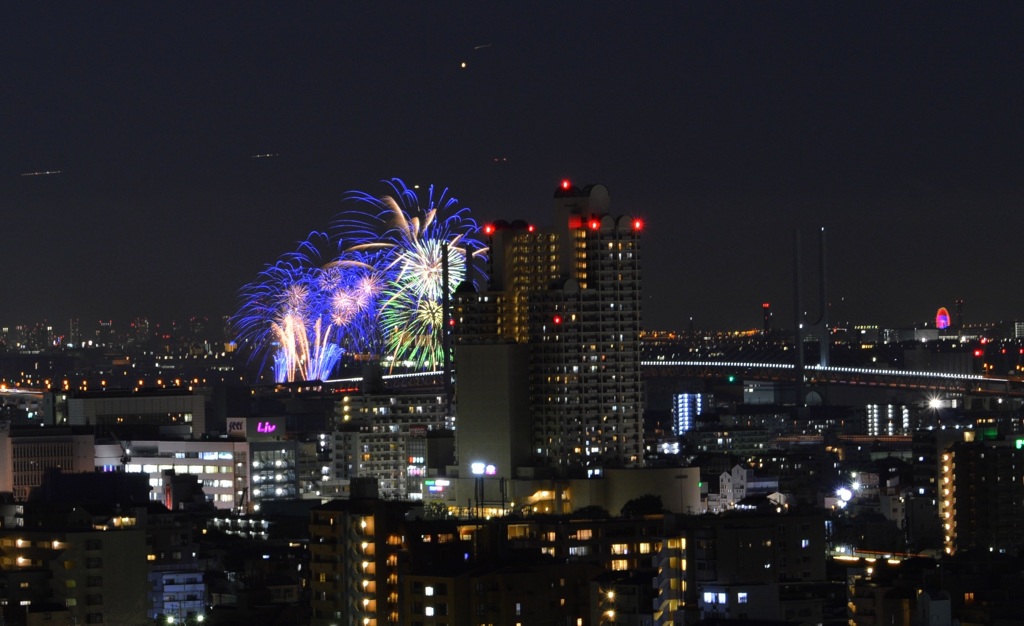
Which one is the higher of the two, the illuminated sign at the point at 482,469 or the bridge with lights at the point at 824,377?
the bridge with lights at the point at 824,377

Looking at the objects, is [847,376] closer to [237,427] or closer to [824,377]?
[824,377]

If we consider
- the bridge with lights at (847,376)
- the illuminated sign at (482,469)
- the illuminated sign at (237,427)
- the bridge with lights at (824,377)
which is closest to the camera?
the illuminated sign at (482,469)

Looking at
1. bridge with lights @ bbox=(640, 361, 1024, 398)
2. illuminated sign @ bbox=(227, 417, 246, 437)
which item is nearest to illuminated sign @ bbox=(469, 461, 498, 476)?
illuminated sign @ bbox=(227, 417, 246, 437)

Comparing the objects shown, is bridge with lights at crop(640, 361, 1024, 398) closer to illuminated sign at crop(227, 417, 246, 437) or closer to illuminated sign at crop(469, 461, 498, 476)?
illuminated sign at crop(227, 417, 246, 437)

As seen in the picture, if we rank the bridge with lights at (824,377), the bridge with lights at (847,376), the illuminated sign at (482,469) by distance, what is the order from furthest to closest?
the bridge with lights at (847,376)
the bridge with lights at (824,377)
the illuminated sign at (482,469)

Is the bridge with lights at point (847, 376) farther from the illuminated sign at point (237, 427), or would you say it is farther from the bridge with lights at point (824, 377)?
the illuminated sign at point (237, 427)

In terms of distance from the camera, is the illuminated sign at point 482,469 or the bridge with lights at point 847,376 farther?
the bridge with lights at point 847,376

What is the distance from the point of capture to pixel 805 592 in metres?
22.2

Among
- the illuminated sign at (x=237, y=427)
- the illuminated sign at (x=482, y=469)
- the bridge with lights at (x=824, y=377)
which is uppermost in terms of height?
the bridge with lights at (x=824, y=377)

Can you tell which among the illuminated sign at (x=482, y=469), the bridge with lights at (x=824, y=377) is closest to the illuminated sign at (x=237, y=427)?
the illuminated sign at (x=482, y=469)

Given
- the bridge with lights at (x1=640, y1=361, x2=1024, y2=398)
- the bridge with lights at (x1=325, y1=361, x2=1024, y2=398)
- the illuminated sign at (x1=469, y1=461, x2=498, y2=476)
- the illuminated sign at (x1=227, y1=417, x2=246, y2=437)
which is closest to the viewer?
the illuminated sign at (x1=469, y1=461, x2=498, y2=476)

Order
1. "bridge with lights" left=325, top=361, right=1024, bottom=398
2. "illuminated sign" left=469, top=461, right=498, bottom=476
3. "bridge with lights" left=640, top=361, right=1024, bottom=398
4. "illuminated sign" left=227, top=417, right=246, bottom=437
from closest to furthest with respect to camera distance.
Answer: "illuminated sign" left=469, top=461, right=498, bottom=476 < "illuminated sign" left=227, top=417, right=246, bottom=437 < "bridge with lights" left=325, top=361, right=1024, bottom=398 < "bridge with lights" left=640, top=361, right=1024, bottom=398

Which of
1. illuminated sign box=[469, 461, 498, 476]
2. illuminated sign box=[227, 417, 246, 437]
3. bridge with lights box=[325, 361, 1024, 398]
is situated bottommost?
illuminated sign box=[469, 461, 498, 476]

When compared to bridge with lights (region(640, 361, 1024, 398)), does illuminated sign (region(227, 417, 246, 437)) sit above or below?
below
